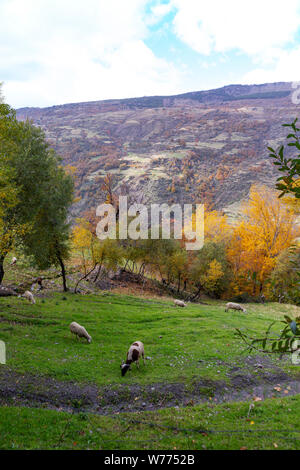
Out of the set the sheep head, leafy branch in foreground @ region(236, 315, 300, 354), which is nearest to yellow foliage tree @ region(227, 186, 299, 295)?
the sheep head

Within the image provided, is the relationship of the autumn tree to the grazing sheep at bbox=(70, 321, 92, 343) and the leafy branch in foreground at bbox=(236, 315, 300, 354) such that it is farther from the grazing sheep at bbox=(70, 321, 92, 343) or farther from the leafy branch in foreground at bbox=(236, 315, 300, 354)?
the leafy branch in foreground at bbox=(236, 315, 300, 354)

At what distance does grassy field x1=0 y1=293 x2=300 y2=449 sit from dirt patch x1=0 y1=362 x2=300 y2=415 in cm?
9

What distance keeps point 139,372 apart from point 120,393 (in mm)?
2204

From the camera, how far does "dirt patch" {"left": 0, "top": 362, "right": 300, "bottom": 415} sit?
36.4 ft

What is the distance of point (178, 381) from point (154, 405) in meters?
2.10

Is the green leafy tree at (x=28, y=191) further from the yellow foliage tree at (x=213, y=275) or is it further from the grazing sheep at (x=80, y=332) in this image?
the yellow foliage tree at (x=213, y=275)

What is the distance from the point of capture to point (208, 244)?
48812mm

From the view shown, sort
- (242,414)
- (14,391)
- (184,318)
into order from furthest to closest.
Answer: (184,318), (14,391), (242,414)

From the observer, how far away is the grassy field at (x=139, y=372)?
27.2 ft

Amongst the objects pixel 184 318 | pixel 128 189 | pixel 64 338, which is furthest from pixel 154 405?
pixel 128 189

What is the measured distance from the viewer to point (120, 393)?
1217 cm

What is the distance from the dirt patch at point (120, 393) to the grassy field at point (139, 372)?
93mm

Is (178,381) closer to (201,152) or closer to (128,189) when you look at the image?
(128,189)

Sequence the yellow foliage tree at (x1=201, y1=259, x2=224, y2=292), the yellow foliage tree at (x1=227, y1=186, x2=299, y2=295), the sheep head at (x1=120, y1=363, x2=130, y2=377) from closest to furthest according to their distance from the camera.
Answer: the sheep head at (x1=120, y1=363, x2=130, y2=377) → the yellow foliage tree at (x1=201, y1=259, x2=224, y2=292) → the yellow foliage tree at (x1=227, y1=186, x2=299, y2=295)
